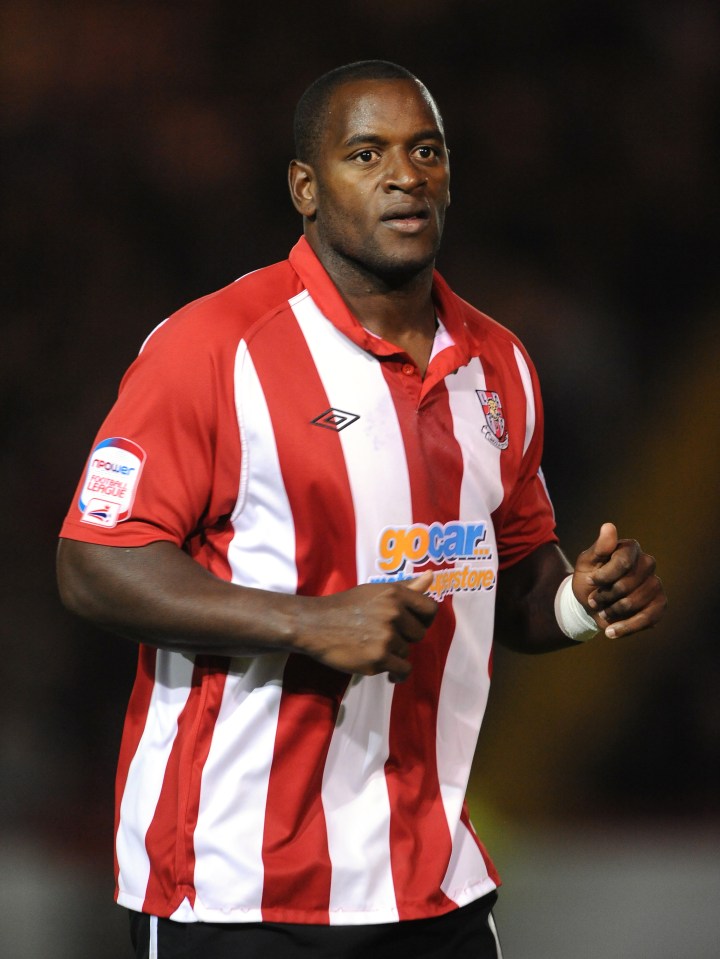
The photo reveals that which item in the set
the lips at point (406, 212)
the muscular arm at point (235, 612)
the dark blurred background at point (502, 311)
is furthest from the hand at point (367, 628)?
the dark blurred background at point (502, 311)

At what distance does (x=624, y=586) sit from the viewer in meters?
1.39

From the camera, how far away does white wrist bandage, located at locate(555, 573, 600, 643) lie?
1527 mm

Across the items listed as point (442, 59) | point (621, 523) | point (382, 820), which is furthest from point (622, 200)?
point (382, 820)

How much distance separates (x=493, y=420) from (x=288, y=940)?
0.64 meters

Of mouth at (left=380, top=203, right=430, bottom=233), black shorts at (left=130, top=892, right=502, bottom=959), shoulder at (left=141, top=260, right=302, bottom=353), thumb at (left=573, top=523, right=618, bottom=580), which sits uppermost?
mouth at (left=380, top=203, right=430, bottom=233)

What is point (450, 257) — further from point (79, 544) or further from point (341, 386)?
point (79, 544)

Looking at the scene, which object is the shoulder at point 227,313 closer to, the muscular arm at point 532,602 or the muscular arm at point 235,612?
the muscular arm at point 235,612

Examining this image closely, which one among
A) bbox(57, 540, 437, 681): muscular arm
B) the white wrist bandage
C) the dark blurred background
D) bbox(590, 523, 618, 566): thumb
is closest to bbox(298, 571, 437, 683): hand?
bbox(57, 540, 437, 681): muscular arm

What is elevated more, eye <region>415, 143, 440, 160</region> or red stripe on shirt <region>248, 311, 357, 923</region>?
eye <region>415, 143, 440, 160</region>

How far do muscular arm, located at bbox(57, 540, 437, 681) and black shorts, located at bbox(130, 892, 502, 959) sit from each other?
296 millimetres

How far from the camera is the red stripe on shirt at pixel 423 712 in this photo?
1.40 meters

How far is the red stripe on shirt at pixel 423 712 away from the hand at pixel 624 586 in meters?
0.18

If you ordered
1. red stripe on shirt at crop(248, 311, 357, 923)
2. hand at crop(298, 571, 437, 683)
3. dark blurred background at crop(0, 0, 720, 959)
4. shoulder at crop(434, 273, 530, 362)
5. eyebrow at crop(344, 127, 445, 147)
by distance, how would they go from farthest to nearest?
1. dark blurred background at crop(0, 0, 720, 959)
2. shoulder at crop(434, 273, 530, 362)
3. eyebrow at crop(344, 127, 445, 147)
4. red stripe on shirt at crop(248, 311, 357, 923)
5. hand at crop(298, 571, 437, 683)

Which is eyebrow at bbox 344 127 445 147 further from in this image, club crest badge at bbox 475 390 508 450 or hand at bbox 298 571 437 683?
hand at bbox 298 571 437 683
